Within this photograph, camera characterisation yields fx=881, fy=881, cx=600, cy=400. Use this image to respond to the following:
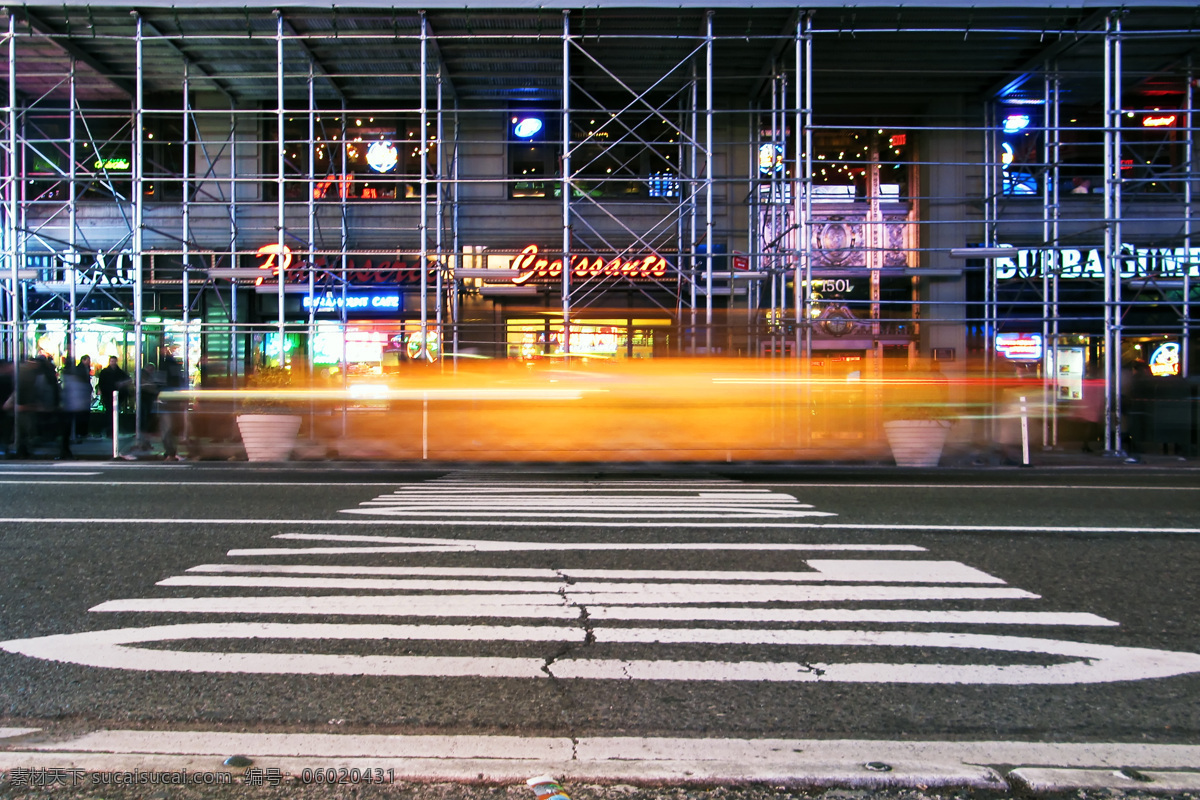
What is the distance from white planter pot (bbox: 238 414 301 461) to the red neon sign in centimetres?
1943

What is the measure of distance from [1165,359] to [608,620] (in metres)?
20.2

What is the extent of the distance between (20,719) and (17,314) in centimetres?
1777

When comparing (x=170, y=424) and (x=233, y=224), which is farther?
(x=233, y=224)

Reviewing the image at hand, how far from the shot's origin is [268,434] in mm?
15031

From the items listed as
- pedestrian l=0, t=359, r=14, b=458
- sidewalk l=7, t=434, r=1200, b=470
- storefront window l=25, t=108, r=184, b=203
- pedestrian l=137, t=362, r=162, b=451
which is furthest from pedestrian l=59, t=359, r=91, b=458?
storefront window l=25, t=108, r=184, b=203

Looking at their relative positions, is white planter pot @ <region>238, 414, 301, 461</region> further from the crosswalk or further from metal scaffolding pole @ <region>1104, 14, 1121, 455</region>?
metal scaffolding pole @ <region>1104, 14, 1121, 455</region>

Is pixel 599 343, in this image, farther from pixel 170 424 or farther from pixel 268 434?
pixel 170 424

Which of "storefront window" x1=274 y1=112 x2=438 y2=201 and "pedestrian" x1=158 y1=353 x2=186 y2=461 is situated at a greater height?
"storefront window" x1=274 y1=112 x2=438 y2=201

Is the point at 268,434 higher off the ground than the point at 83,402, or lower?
lower

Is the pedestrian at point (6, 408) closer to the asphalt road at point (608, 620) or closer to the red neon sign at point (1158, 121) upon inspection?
the asphalt road at point (608, 620)

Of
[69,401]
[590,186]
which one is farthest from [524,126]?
[69,401]

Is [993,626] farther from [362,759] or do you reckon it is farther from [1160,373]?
[1160,373]

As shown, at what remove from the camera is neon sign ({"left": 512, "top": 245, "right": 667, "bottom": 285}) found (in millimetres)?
18531

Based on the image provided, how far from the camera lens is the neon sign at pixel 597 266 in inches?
730
